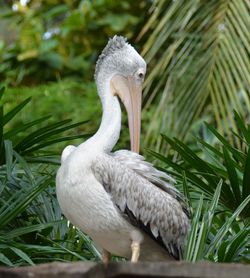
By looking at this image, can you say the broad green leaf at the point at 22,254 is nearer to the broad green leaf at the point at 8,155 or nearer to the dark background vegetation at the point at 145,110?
the dark background vegetation at the point at 145,110

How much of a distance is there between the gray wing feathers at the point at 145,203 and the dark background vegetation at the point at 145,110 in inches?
5.0

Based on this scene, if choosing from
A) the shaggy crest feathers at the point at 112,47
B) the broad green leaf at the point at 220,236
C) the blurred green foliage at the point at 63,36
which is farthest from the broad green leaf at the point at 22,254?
the blurred green foliage at the point at 63,36

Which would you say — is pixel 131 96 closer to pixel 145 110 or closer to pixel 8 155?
pixel 8 155

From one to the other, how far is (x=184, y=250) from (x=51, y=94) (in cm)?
584

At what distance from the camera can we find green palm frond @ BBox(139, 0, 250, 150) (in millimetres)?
7742

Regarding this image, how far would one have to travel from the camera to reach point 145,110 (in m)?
9.53

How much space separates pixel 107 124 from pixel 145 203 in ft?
1.32

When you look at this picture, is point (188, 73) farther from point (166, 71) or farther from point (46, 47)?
point (46, 47)

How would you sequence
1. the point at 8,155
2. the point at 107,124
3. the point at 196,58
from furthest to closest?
1. the point at 196,58
2. the point at 8,155
3. the point at 107,124

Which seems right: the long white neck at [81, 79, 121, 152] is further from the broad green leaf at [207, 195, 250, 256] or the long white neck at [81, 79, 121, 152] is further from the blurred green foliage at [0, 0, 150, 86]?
the blurred green foliage at [0, 0, 150, 86]

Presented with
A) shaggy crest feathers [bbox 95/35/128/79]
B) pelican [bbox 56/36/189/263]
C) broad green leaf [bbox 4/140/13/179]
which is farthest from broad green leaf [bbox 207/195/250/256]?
broad green leaf [bbox 4/140/13/179]

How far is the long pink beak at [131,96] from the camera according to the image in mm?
4797

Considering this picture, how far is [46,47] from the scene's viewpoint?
11.0 metres

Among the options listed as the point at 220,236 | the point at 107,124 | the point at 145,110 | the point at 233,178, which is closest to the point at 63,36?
the point at 145,110
